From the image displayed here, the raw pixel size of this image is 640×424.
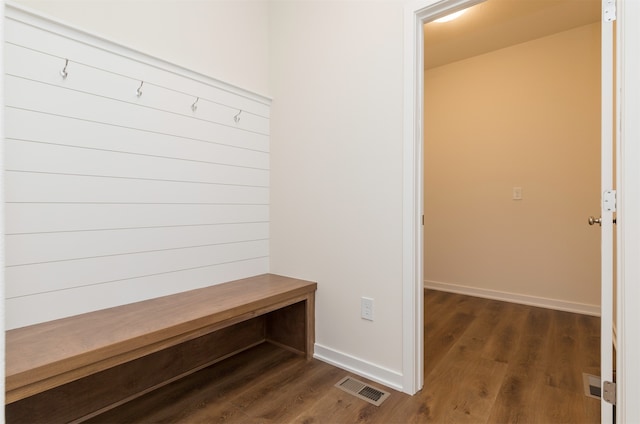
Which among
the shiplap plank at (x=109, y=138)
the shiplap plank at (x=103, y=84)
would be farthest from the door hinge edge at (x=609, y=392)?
the shiplap plank at (x=103, y=84)

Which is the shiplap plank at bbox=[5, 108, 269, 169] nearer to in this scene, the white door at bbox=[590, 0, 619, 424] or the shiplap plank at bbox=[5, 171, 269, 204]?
the shiplap plank at bbox=[5, 171, 269, 204]

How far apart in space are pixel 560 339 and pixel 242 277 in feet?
7.85

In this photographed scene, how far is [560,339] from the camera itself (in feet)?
8.02

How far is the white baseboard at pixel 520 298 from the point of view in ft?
9.94

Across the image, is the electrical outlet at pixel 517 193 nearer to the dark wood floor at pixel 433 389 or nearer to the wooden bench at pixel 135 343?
the dark wood floor at pixel 433 389

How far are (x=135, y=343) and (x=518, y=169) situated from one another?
3568 mm

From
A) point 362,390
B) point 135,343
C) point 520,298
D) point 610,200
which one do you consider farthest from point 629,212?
point 520,298

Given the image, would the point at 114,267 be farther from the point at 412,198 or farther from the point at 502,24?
the point at 502,24

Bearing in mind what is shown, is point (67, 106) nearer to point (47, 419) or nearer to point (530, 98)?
point (47, 419)

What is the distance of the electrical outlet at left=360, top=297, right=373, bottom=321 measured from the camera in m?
1.96

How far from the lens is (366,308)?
198cm

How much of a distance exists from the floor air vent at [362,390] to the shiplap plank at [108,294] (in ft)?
3.22

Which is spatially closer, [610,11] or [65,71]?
[610,11]

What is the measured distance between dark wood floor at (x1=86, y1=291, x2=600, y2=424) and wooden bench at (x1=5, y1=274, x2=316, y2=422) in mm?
98
